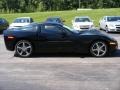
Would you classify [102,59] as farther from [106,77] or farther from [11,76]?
[11,76]

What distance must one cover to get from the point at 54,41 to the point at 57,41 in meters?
0.11

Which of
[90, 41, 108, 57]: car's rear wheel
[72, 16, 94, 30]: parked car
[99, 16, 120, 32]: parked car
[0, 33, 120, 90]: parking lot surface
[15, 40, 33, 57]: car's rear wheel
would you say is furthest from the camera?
[72, 16, 94, 30]: parked car

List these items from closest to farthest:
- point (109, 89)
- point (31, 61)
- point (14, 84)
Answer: point (109, 89)
point (14, 84)
point (31, 61)

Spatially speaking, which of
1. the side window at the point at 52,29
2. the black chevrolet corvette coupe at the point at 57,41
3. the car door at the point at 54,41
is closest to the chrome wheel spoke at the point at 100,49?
the black chevrolet corvette coupe at the point at 57,41

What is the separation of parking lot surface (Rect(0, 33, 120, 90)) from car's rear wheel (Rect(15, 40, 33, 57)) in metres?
0.26

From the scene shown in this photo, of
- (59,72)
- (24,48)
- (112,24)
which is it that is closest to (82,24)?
(112,24)

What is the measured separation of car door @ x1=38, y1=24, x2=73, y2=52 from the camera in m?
12.1

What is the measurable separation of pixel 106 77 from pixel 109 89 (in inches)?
49.4

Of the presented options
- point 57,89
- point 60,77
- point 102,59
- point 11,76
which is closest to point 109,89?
point 57,89

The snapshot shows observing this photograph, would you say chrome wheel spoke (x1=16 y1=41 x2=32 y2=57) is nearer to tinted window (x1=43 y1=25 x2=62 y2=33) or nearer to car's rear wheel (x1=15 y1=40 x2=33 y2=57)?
car's rear wheel (x1=15 y1=40 x2=33 y2=57)

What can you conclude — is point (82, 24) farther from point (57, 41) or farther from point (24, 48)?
point (24, 48)

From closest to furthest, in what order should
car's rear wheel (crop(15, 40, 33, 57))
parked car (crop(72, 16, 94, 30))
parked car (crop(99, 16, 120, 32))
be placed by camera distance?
car's rear wheel (crop(15, 40, 33, 57))
parked car (crop(99, 16, 120, 32))
parked car (crop(72, 16, 94, 30))

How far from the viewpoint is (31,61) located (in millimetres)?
11367

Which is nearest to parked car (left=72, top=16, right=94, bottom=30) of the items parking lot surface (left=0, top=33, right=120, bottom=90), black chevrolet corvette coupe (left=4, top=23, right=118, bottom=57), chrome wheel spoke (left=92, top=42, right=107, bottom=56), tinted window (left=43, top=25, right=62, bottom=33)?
tinted window (left=43, top=25, right=62, bottom=33)
